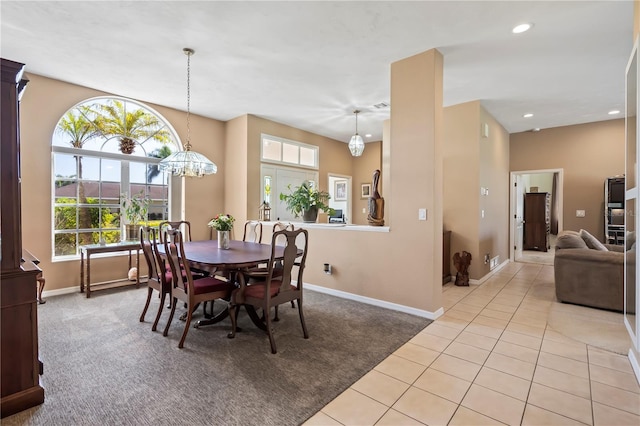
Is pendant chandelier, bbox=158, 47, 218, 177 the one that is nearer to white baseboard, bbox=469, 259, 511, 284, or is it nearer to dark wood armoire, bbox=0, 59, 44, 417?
dark wood armoire, bbox=0, 59, 44, 417

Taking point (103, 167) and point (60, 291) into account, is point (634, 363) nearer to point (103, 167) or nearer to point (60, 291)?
point (60, 291)

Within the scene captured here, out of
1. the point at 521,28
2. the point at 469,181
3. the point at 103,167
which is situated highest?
the point at 521,28

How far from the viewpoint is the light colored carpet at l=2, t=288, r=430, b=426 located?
1.77 meters

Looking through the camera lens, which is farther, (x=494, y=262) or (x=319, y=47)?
(x=494, y=262)

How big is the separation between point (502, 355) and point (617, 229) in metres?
4.65

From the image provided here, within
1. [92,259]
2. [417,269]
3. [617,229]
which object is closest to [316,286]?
[417,269]

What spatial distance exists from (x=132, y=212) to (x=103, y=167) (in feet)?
2.54

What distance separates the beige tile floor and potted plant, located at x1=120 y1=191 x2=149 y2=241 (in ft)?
13.7

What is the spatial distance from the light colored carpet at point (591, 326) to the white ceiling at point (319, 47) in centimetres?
285

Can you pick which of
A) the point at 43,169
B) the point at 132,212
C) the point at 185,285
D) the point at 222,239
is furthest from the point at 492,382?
the point at 43,169

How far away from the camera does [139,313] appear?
3.38 meters

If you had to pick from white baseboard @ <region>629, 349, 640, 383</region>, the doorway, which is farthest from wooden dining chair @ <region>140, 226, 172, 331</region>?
the doorway

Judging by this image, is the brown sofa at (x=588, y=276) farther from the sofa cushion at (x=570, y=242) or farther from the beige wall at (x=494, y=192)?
the beige wall at (x=494, y=192)

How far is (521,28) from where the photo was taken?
9.18 ft
